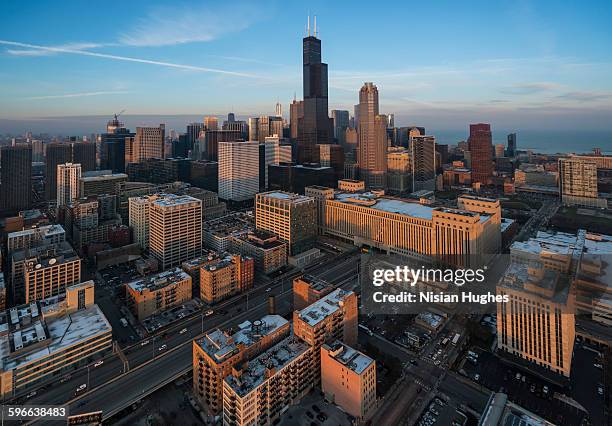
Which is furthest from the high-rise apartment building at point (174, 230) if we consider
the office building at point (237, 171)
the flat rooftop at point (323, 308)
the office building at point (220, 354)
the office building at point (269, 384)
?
the office building at point (237, 171)

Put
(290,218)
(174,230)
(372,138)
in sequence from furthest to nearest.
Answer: (372,138), (290,218), (174,230)

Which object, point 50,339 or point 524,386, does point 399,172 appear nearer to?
point 524,386

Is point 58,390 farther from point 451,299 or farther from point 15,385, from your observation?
point 451,299

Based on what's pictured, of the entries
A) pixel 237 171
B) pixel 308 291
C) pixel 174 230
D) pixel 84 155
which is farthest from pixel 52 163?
pixel 308 291

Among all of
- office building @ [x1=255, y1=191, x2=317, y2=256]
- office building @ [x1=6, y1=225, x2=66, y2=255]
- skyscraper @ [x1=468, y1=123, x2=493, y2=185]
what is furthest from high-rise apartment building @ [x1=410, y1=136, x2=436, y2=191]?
office building @ [x1=6, y1=225, x2=66, y2=255]

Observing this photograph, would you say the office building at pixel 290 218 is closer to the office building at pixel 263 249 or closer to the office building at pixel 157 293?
the office building at pixel 263 249

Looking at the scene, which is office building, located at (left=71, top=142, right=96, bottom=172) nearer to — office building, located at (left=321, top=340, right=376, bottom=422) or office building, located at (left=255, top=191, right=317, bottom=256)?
office building, located at (left=255, top=191, right=317, bottom=256)
